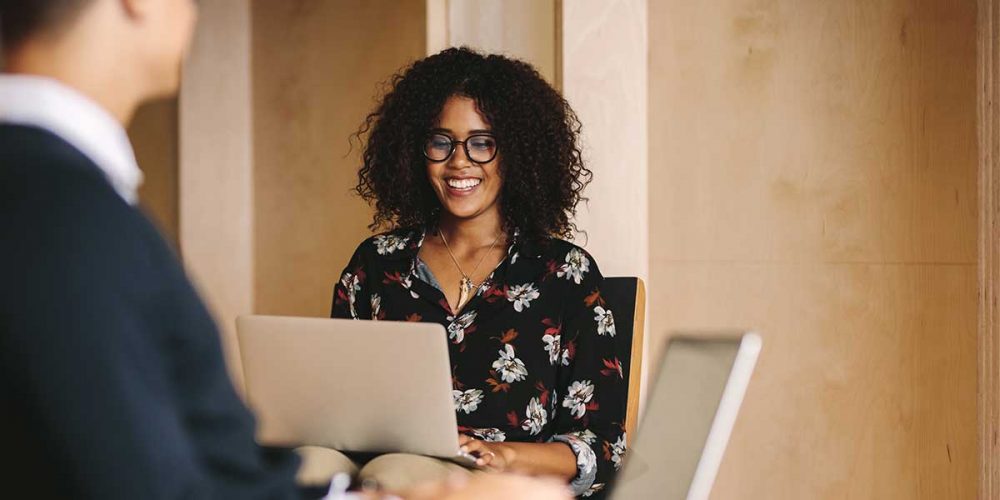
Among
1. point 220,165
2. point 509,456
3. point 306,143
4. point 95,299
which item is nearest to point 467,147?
point 509,456

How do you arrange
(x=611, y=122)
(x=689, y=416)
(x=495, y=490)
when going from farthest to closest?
(x=611, y=122), (x=689, y=416), (x=495, y=490)

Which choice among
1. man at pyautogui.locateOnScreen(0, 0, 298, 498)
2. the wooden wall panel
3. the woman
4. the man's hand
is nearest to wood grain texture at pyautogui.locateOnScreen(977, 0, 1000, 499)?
the wooden wall panel

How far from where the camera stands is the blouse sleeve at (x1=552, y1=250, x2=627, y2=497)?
233 centimetres

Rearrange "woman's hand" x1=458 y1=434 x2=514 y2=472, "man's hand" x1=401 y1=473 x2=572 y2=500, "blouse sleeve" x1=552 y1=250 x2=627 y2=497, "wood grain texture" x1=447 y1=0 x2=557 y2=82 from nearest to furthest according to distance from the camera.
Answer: "man's hand" x1=401 y1=473 x2=572 y2=500
"woman's hand" x1=458 y1=434 x2=514 y2=472
"blouse sleeve" x1=552 y1=250 x2=627 y2=497
"wood grain texture" x1=447 y1=0 x2=557 y2=82

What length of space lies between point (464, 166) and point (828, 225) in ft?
4.15

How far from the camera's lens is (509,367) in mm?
2434

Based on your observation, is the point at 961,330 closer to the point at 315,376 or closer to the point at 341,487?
the point at 315,376

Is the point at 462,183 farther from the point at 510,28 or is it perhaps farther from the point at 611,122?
the point at 510,28

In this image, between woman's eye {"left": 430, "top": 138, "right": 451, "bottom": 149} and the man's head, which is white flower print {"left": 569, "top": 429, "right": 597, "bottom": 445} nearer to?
woman's eye {"left": 430, "top": 138, "right": 451, "bottom": 149}

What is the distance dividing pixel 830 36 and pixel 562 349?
55.9 inches

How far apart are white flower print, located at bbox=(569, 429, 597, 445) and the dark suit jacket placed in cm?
159

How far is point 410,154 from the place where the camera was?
2.82 m

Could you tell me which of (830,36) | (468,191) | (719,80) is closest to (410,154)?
(468,191)

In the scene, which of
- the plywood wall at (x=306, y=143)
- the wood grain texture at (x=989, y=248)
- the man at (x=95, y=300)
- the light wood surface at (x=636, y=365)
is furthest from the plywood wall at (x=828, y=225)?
the man at (x=95, y=300)
